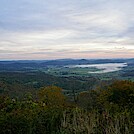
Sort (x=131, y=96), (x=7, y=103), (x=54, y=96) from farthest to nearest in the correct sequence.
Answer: (x=54, y=96) < (x=131, y=96) < (x=7, y=103)

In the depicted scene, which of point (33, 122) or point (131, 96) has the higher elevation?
point (33, 122)

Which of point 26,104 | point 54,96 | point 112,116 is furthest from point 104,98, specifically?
point 112,116

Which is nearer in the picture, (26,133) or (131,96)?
Answer: (26,133)

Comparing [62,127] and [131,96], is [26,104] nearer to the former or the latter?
[62,127]

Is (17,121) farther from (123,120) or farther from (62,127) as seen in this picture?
(123,120)

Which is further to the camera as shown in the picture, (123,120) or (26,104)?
(26,104)

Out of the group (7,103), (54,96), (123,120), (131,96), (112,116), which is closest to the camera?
(123,120)

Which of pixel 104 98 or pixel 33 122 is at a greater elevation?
pixel 33 122

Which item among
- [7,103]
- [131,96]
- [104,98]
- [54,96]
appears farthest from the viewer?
[54,96]

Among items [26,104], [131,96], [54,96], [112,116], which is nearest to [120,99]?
[131,96]
